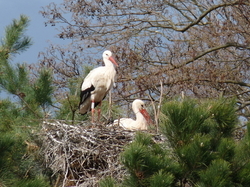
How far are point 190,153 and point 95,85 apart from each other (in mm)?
4672

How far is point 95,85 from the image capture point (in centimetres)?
1134

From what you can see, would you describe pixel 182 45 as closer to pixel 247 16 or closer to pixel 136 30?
pixel 136 30

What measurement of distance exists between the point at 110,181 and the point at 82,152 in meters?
2.05

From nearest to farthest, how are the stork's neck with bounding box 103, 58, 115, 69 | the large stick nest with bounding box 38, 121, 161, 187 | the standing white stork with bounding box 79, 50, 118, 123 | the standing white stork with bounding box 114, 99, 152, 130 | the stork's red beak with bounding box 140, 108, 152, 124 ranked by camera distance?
1. the large stick nest with bounding box 38, 121, 161, 187
2. the standing white stork with bounding box 114, 99, 152, 130
3. the stork's red beak with bounding box 140, 108, 152, 124
4. the standing white stork with bounding box 79, 50, 118, 123
5. the stork's neck with bounding box 103, 58, 115, 69

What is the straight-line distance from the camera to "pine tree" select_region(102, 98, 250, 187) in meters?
6.60

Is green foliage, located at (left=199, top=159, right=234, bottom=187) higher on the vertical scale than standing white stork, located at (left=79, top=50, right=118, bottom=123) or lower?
lower

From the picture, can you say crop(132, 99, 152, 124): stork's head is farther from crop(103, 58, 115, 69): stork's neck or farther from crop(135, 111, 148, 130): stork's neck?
crop(103, 58, 115, 69): stork's neck

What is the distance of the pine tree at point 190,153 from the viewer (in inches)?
260

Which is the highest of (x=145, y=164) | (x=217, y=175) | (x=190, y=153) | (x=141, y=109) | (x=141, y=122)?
(x=141, y=109)

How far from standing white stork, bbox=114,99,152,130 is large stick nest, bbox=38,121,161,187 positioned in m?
0.71

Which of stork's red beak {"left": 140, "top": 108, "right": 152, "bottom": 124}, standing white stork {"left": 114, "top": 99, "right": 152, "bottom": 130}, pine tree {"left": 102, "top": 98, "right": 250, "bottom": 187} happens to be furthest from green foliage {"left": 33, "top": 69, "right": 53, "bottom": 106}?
pine tree {"left": 102, "top": 98, "right": 250, "bottom": 187}

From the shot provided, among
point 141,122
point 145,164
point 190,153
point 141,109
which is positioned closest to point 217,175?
point 190,153

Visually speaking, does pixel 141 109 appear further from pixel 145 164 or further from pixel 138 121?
pixel 145 164

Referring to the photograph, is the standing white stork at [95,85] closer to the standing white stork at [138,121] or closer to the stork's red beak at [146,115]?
the standing white stork at [138,121]
